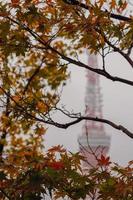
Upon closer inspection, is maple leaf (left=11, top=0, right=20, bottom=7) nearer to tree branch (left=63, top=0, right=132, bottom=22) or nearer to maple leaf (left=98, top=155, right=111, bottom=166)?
tree branch (left=63, top=0, right=132, bottom=22)

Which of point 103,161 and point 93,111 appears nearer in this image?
point 103,161

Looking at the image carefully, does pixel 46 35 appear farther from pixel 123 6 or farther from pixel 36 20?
pixel 123 6

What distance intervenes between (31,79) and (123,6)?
33.0ft

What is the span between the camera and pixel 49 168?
471 cm

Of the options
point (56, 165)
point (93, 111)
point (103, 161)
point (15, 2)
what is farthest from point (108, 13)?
point (93, 111)

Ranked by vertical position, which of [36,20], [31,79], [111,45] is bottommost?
[111,45]

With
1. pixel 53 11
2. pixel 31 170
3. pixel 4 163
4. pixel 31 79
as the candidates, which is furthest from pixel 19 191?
pixel 31 79

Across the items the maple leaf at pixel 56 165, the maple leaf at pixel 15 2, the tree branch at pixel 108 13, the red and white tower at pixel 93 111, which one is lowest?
the maple leaf at pixel 56 165

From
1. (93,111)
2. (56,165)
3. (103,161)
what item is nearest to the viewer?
(56,165)

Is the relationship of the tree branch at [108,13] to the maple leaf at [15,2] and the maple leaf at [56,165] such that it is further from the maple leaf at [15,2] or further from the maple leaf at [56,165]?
the maple leaf at [56,165]

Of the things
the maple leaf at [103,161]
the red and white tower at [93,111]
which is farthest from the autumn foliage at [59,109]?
the red and white tower at [93,111]

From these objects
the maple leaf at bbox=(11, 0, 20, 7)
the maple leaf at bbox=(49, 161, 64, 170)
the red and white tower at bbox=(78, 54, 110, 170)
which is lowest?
the maple leaf at bbox=(49, 161, 64, 170)

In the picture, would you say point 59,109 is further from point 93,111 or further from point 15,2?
point 93,111

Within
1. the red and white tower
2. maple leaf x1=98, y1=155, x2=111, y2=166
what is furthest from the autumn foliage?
the red and white tower
